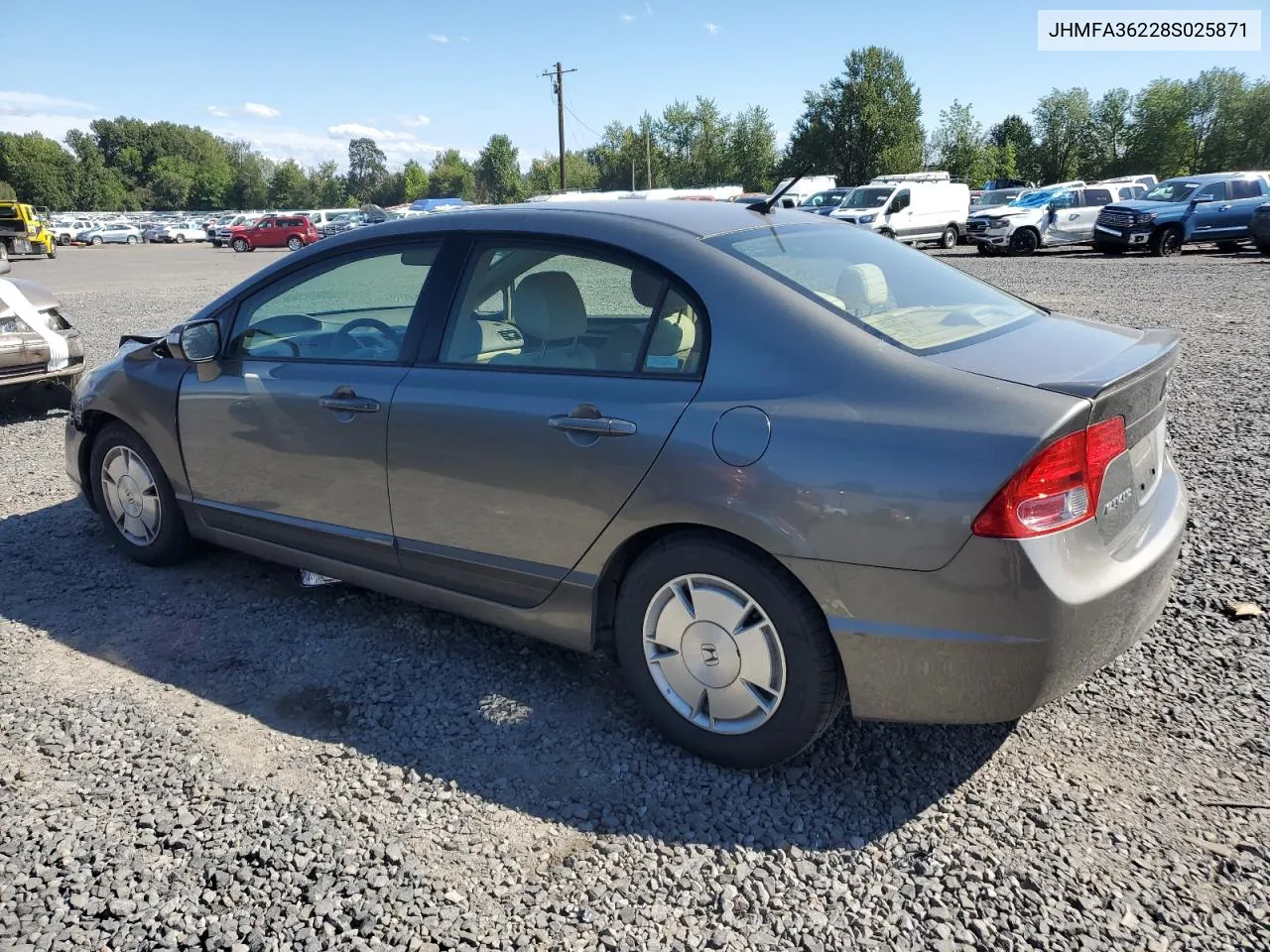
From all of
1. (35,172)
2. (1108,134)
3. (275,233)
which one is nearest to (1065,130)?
(1108,134)

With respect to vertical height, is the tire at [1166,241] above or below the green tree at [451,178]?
below

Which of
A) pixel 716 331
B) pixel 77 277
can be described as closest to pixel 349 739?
pixel 716 331

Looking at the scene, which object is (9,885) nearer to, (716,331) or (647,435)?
(647,435)

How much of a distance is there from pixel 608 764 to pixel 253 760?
3.68 feet

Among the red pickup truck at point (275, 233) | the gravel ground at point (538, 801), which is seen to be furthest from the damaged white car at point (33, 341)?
the red pickup truck at point (275, 233)

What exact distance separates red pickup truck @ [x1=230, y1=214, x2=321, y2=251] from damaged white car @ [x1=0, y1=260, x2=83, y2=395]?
3747 cm

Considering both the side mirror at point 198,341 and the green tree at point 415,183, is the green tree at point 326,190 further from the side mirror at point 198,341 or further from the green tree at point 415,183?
the side mirror at point 198,341

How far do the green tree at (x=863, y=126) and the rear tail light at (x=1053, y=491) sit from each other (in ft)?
242

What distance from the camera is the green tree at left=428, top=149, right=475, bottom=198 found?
102 metres

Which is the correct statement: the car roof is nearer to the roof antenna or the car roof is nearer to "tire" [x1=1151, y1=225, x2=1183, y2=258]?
the roof antenna

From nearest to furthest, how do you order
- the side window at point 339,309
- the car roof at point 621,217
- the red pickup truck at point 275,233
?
1. the car roof at point 621,217
2. the side window at point 339,309
3. the red pickup truck at point 275,233

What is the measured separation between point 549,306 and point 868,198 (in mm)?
25666

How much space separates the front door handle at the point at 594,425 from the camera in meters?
2.72

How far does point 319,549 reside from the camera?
3.63 meters
